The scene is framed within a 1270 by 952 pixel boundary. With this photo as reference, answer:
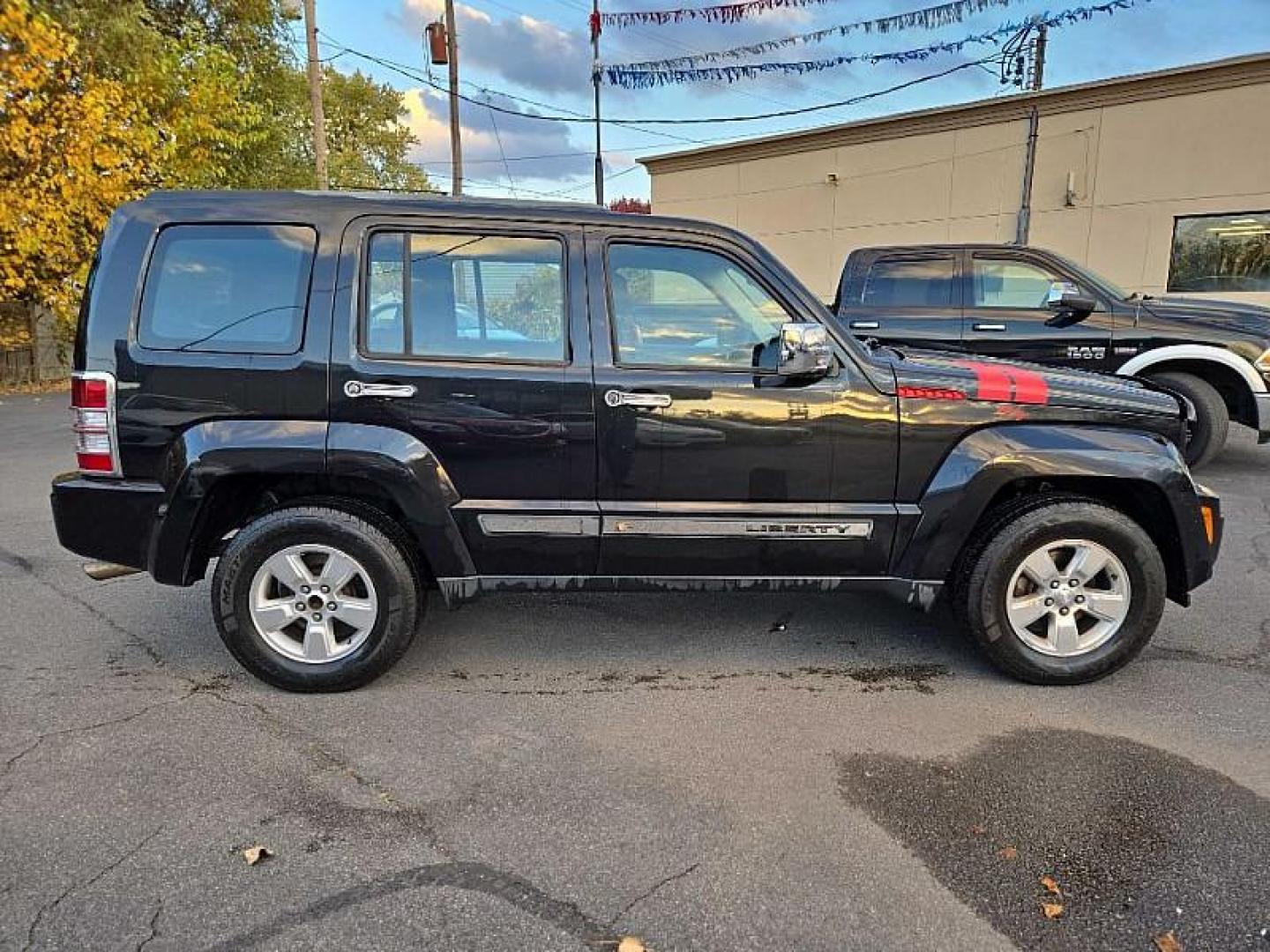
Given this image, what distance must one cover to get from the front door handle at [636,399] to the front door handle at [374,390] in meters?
0.79

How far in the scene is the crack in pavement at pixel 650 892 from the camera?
2.19m

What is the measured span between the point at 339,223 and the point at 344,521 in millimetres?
1181

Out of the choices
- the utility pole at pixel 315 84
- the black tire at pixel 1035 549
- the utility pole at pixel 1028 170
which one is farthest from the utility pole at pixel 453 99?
the black tire at pixel 1035 549

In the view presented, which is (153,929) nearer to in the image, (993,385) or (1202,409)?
(993,385)

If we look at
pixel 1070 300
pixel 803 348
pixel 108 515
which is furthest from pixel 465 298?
pixel 1070 300

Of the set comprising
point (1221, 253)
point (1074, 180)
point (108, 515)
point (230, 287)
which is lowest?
point (108, 515)

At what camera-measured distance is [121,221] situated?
329cm

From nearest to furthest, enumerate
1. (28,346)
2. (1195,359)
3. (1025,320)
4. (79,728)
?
(79,728), (1195,359), (1025,320), (28,346)

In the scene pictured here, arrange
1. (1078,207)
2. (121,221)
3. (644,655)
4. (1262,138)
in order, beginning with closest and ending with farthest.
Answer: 1. (121,221)
2. (644,655)
3. (1262,138)
4. (1078,207)

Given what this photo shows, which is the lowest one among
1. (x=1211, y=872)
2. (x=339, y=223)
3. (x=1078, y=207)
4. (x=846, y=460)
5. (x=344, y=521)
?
(x=1211, y=872)

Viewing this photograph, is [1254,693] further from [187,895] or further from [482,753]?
[187,895]

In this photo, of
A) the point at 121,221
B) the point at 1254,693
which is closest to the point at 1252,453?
the point at 1254,693

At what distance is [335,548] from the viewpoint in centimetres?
334

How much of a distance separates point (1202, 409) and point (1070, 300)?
157cm
